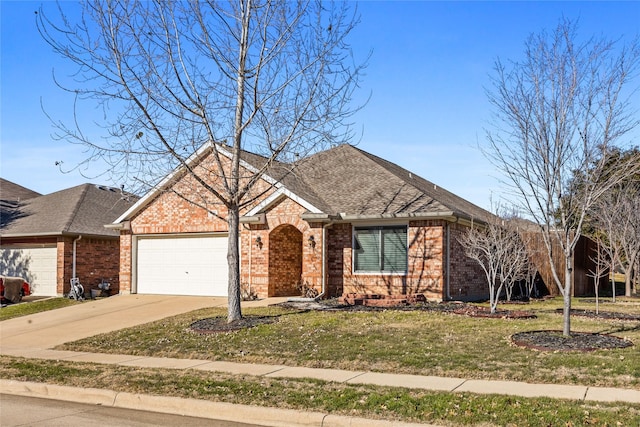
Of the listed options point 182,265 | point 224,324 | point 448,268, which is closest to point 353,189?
point 448,268

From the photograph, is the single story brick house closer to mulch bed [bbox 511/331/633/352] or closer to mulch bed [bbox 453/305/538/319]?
mulch bed [bbox 453/305/538/319]

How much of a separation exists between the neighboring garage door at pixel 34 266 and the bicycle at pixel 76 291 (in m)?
1.75

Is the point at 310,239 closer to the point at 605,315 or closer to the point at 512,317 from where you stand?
the point at 512,317

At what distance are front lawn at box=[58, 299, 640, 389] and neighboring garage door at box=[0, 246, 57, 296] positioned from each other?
1097 centimetres

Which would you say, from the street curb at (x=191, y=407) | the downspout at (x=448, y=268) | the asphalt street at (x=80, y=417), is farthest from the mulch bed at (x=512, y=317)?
the asphalt street at (x=80, y=417)

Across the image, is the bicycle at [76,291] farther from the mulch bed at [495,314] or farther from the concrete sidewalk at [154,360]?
the mulch bed at [495,314]

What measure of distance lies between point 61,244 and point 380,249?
506 inches

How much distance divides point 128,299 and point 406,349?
13.9 metres

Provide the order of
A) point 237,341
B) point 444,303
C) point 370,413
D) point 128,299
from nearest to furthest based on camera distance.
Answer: point 370,413 < point 237,341 < point 444,303 < point 128,299

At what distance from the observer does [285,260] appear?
22.6 meters

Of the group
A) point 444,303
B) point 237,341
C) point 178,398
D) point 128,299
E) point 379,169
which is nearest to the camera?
point 178,398

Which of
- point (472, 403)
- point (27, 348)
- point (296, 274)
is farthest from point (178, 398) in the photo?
point (296, 274)

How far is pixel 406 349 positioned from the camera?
11820 millimetres

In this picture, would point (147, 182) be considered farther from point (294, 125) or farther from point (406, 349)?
point (406, 349)
